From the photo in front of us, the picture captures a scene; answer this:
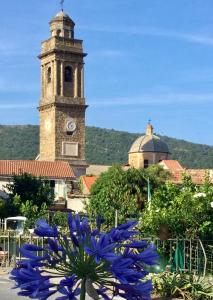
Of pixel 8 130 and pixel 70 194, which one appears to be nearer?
pixel 70 194

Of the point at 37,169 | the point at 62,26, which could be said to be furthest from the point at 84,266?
the point at 62,26

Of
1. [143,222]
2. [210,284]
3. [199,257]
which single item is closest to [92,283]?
[210,284]

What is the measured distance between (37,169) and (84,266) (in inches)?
2370

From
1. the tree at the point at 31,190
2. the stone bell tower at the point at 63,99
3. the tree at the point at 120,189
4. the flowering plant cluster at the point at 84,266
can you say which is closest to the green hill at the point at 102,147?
the stone bell tower at the point at 63,99

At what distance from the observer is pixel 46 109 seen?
81438 mm

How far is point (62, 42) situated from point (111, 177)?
3378 cm

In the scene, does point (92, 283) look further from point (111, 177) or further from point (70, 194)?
point (70, 194)

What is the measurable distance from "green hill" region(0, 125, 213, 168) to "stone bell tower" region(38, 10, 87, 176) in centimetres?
6295


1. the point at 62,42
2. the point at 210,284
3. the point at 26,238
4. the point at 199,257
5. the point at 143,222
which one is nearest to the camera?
the point at 210,284

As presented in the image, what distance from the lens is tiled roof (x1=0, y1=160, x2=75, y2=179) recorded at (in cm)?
6256

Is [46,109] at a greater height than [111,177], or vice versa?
[46,109]

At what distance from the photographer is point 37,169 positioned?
64.2 meters

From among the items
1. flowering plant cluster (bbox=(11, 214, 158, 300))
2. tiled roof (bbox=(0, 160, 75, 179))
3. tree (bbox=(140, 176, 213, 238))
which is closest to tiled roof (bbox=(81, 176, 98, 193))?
tiled roof (bbox=(0, 160, 75, 179))

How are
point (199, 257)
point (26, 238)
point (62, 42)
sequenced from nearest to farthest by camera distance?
point (199, 257)
point (26, 238)
point (62, 42)
